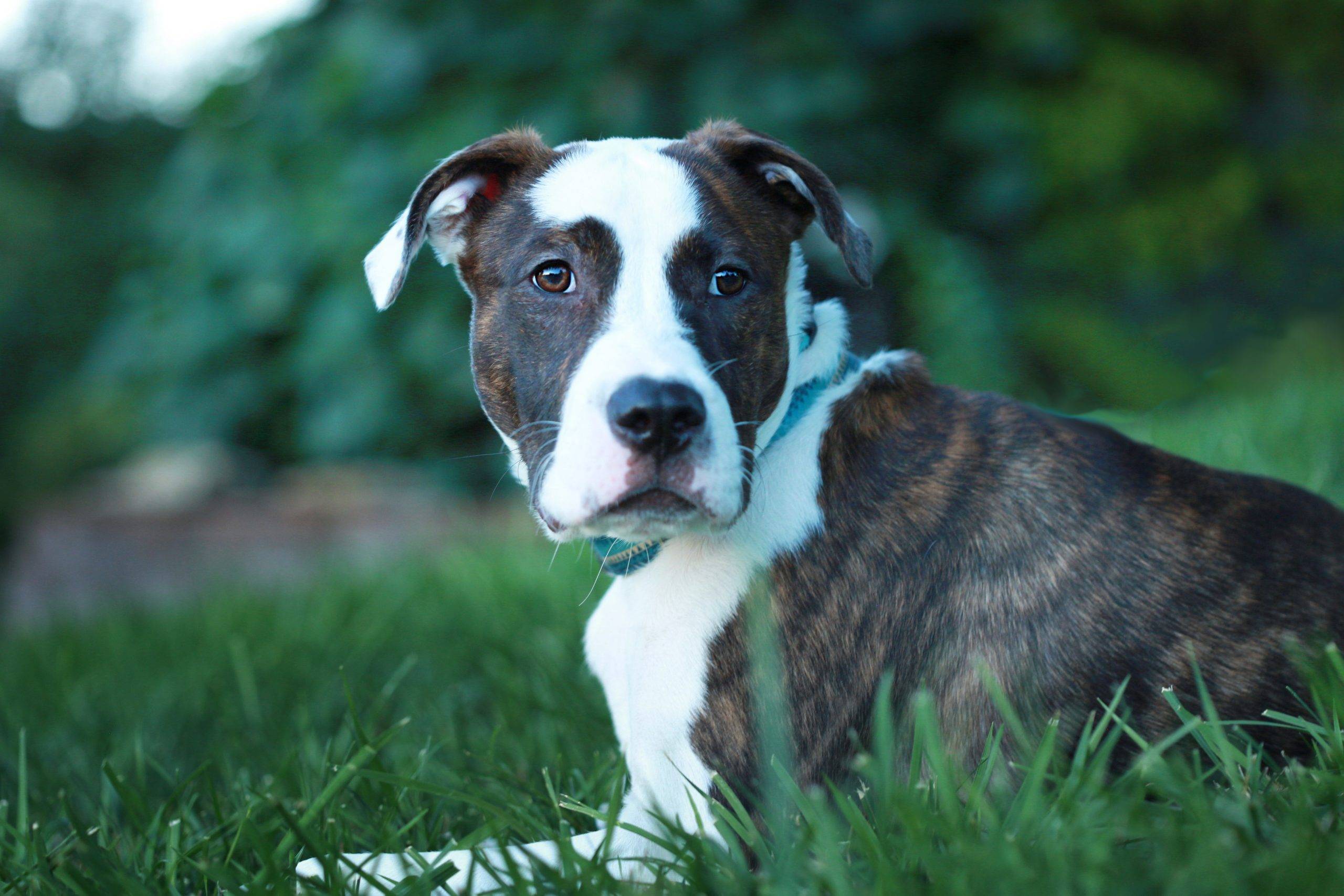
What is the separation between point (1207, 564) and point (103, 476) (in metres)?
11.7

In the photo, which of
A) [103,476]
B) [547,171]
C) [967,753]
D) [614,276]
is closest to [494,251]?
[547,171]

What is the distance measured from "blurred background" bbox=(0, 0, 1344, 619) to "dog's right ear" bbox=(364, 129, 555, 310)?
3586 mm

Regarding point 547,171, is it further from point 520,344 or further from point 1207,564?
point 1207,564

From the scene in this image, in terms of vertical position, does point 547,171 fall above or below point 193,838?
above

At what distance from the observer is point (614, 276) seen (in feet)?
7.68

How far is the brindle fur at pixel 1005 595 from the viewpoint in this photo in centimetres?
218

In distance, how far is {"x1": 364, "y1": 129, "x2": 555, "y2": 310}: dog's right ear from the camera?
256 cm

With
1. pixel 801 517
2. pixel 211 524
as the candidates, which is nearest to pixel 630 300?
pixel 801 517

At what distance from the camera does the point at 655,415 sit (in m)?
2.02

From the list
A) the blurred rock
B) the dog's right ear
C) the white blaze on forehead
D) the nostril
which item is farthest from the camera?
the blurred rock

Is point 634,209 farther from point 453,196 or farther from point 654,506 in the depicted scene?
point 654,506

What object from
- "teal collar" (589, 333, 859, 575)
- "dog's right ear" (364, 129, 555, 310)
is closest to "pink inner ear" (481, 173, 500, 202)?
"dog's right ear" (364, 129, 555, 310)

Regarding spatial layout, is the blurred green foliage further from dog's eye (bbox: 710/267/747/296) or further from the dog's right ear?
dog's eye (bbox: 710/267/747/296)

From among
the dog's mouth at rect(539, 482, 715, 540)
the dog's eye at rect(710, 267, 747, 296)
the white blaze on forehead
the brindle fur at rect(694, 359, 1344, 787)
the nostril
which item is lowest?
the brindle fur at rect(694, 359, 1344, 787)
